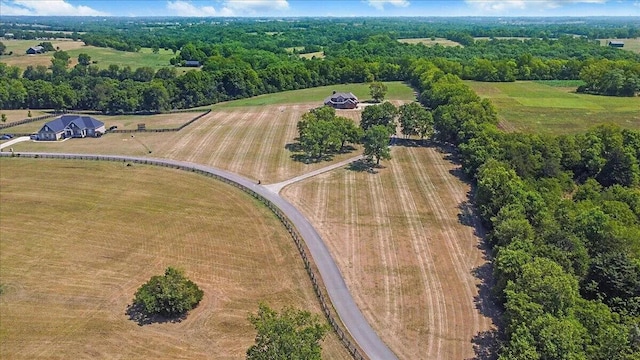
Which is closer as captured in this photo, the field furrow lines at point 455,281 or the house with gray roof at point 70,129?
the field furrow lines at point 455,281

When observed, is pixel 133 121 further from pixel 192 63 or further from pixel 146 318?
pixel 146 318

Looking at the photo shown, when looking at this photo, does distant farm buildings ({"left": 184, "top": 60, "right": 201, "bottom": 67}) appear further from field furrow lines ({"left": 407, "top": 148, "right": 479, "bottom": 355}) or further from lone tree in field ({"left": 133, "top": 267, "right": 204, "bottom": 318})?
lone tree in field ({"left": 133, "top": 267, "right": 204, "bottom": 318})

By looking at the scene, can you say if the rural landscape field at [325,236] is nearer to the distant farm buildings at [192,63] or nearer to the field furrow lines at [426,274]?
the field furrow lines at [426,274]

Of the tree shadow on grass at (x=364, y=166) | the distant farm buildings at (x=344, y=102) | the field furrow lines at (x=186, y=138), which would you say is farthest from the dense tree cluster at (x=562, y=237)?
the field furrow lines at (x=186, y=138)

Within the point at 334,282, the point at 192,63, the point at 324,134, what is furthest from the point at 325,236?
the point at 192,63

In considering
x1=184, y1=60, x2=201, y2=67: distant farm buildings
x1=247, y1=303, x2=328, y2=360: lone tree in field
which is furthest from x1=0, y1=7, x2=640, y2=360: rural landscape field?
x1=184, y1=60, x2=201, y2=67: distant farm buildings

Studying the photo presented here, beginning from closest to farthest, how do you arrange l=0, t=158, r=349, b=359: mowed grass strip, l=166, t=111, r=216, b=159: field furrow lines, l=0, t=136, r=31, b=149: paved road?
1. l=0, t=158, r=349, b=359: mowed grass strip
2. l=166, t=111, r=216, b=159: field furrow lines
3. l=0, t=136, r=31, b=149: paved road

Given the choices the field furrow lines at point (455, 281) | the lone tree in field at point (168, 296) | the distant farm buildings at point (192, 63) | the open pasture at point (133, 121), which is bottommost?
the field furrow lines at point (455, 281)
